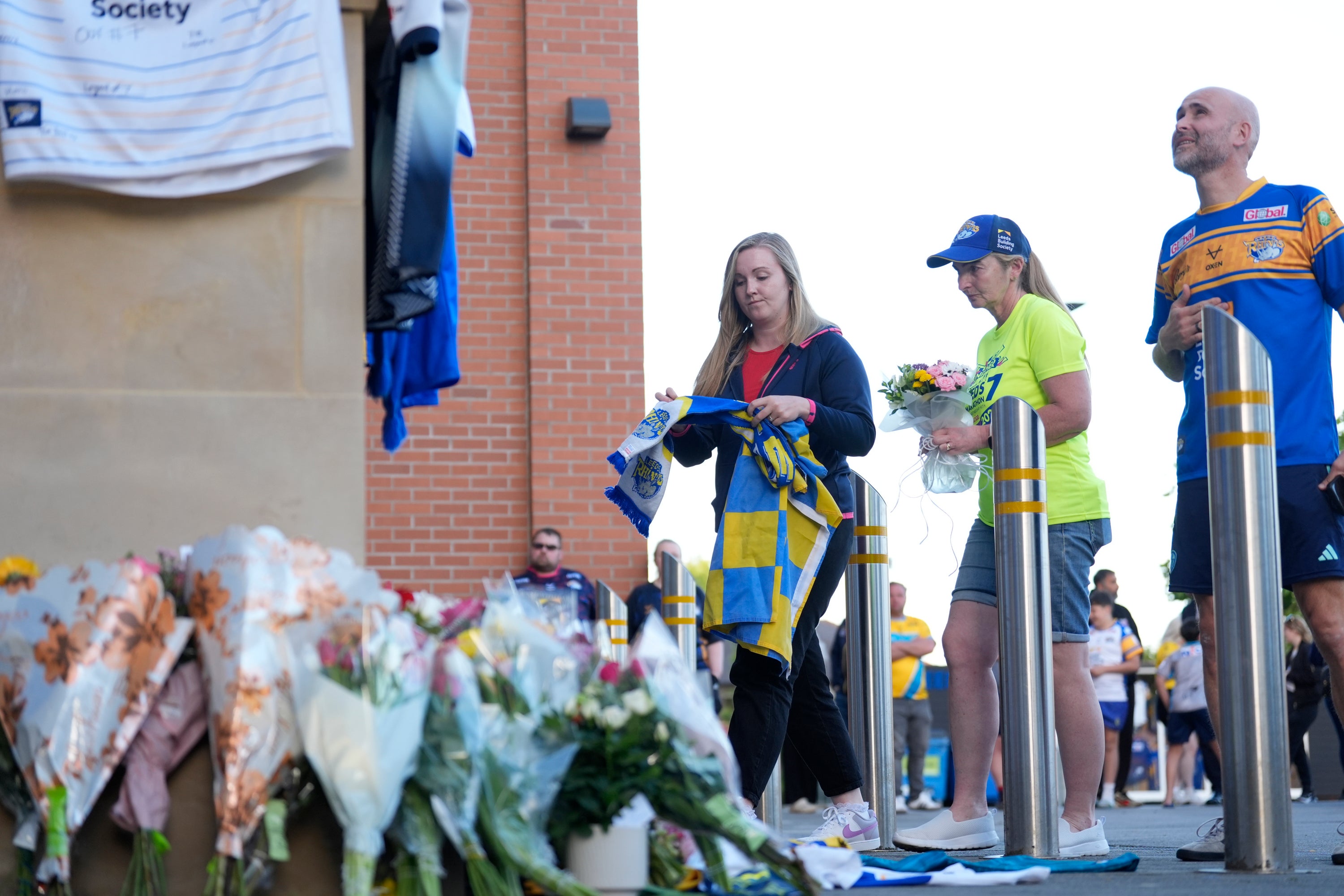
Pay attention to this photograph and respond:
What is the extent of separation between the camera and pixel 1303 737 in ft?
46.9

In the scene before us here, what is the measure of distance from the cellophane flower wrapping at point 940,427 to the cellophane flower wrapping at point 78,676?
316cm

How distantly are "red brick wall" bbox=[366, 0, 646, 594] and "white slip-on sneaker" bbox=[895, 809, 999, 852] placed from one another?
503 cm

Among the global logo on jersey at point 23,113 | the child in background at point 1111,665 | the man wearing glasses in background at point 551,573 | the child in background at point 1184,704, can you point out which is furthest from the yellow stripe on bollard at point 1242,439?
the child in background at point 1184,704

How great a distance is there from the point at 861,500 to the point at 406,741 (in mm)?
4498

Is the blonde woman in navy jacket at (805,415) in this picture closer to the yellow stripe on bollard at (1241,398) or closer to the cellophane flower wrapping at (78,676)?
the yellow stripe on bollard at (1241,398)

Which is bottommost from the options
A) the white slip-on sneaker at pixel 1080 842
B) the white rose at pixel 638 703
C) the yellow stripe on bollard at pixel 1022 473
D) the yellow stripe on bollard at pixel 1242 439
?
the white slip-on sneaker at pixel 1080 842

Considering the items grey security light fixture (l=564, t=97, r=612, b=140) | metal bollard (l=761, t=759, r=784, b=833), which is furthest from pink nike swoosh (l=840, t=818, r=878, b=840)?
grey security light fixture (l=564, t=97, r=612, b=140)

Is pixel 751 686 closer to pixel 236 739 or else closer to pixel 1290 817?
pixel 1290 817

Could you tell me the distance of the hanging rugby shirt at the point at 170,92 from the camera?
3617 millimetres

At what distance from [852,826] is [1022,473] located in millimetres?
1465

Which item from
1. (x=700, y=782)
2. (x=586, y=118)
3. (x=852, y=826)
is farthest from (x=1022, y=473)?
(x=586, y=118)

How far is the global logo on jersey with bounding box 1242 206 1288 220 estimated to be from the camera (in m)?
4.91

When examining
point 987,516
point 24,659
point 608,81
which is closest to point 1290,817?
point 987,516

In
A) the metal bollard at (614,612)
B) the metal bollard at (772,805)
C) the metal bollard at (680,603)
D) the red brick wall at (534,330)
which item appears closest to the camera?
the metal bollard at (772,805)
